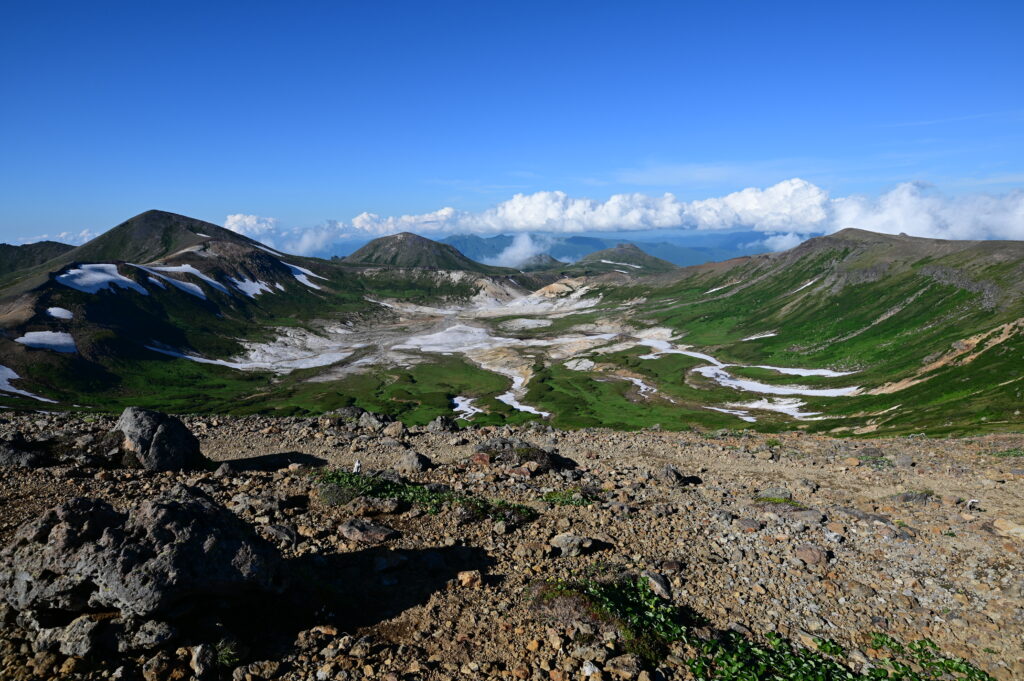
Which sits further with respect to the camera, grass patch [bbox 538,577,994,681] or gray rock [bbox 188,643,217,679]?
grass patch [bbox 538,577,994,681]

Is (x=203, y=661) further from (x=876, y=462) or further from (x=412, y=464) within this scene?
(x=876, y=462)

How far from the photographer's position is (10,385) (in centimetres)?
15288

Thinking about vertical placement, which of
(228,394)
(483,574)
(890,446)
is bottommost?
(228,394)

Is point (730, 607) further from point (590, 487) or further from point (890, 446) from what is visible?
point (890, 446)

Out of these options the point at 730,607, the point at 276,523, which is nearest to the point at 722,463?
the point at 730,607

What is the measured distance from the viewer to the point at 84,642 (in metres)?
11.5

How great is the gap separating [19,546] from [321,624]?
7.46m

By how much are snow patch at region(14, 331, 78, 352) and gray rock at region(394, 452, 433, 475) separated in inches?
8233

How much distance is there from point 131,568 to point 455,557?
378 inches

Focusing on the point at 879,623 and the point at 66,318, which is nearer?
the point at 879,623

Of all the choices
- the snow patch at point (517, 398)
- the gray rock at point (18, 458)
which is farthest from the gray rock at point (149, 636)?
the snow patch at point (517, 398)

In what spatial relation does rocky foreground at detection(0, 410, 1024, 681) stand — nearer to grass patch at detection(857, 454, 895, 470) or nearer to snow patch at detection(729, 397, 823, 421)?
grass patch at detection(857, 454, 895, 470)

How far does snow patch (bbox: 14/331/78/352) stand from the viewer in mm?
177625

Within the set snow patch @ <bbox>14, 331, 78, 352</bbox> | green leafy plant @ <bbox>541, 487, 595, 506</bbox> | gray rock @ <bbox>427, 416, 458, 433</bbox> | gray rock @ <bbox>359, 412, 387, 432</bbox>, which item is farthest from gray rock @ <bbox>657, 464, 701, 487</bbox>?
snow patch @ <bbox>14, 331, 78, 352</bbox>
